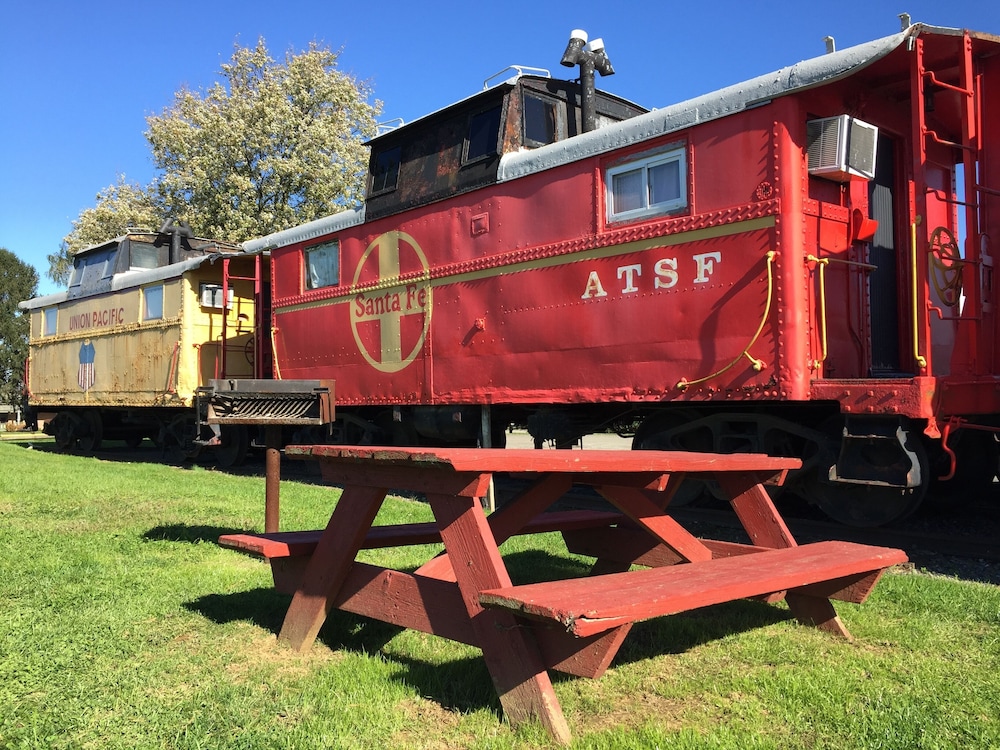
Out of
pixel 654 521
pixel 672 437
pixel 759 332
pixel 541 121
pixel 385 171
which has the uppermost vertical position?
pixel 541 121

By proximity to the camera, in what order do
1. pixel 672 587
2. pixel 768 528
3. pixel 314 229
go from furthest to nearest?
1. pixel 314 229
2. pixel 768 528
3. pixel 672 587

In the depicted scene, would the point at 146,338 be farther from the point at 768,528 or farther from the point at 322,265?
the point at 768,528

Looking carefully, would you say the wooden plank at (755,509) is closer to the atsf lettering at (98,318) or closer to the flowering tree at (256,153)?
the atsf lettering at (98,318)

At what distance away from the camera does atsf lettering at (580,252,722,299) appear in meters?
6.26

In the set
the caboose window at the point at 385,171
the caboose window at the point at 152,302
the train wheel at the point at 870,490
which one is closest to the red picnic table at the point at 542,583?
the train wheel at the point at 870,490

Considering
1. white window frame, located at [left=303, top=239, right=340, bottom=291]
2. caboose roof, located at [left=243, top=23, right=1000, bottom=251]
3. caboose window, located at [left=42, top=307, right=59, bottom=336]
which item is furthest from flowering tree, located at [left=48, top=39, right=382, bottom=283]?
caboose roof, located at [left=243, top=23, right=1000, bottom=251]

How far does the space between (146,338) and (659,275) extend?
32.9 feet

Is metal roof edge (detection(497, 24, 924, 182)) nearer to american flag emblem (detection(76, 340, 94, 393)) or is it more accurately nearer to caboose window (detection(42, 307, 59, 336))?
american flag emblem (detection(76, 340, 94, 393))

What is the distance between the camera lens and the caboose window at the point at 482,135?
8.13 m

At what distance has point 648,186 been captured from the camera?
6711mm

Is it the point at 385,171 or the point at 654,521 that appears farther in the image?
the point at 385,171

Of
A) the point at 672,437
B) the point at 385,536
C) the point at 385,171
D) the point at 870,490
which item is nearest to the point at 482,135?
the point at 385,171

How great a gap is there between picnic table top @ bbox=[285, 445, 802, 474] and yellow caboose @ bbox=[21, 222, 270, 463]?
889cm

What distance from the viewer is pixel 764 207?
5.91 meters
